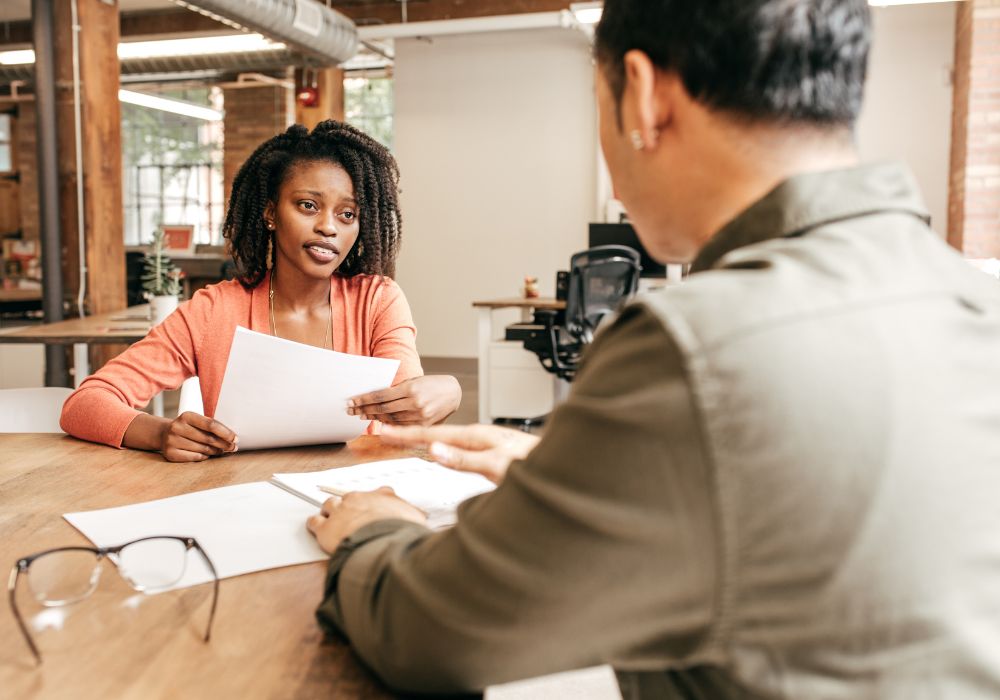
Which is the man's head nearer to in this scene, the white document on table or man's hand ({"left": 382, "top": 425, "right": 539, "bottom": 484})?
man's hand ({"left": 382, "top": 425, "right": 539, "bottom": 484})

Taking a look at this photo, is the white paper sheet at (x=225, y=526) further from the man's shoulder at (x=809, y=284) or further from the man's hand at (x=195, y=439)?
the man's shoulder at (x=809, y=284)

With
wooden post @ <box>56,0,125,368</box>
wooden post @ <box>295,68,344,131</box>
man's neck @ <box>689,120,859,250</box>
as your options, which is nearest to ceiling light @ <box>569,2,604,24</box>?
wooden post @ <box>295,68,344,131</box>

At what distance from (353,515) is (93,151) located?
5.33 meters

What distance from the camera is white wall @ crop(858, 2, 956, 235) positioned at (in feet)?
24.7

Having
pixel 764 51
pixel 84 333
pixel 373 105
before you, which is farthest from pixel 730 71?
pixel 373 105

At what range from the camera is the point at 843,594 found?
540mm

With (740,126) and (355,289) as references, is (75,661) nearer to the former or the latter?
(740,126)

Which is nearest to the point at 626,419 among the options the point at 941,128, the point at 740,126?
the point at 740,126

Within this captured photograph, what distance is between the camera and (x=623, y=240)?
652cm

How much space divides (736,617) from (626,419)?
14 cm

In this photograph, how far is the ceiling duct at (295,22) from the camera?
570cm

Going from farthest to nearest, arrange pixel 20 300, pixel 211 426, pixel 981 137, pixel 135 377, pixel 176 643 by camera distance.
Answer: pixel 20 300
pixel 981 137
pixel 135 377
pixel 211 426
pixel 176 643

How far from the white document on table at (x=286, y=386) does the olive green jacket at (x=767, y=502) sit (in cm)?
85

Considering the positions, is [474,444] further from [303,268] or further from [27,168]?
[27,168]
